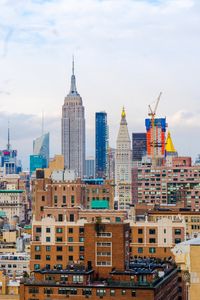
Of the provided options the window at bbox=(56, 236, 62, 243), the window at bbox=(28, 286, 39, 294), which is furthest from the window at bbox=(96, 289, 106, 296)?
the window at bbox=(56, 236, 62, 243)

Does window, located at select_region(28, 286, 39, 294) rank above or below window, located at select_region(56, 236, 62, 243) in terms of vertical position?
below

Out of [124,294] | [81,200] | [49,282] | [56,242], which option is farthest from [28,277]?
[81,200]

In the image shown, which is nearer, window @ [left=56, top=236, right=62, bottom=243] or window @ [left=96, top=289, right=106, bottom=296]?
Result: window @ [left=96, top=289, right=106, bottom=296]

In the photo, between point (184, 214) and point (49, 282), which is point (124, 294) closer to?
point (49, 282)

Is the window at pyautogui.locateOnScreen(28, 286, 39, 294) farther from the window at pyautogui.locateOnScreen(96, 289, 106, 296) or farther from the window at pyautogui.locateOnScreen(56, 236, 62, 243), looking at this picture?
the window at pyautogui.locateOnScreen(56, 236, 62, 243)

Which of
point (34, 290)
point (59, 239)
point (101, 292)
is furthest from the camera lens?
point (59, 239)

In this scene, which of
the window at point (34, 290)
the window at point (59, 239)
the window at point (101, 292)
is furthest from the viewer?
the window at point (59, 239)

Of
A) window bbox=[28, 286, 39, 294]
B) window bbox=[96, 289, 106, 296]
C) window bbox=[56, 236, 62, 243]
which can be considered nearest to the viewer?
window bbox=[96, 289, 106, 296]

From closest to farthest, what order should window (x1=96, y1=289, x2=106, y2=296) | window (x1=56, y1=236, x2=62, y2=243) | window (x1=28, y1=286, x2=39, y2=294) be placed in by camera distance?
window (x1=96, y1=289, x2=106, y2=296), window (x1=28, y1=286, x2=39, y2=294), window (x1=56, y1=236, x2=62, y2=243)

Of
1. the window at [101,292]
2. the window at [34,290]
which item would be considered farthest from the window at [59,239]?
the window at [101,292]

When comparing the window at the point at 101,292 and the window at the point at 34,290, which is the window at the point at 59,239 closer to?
the window at the point at 34,290

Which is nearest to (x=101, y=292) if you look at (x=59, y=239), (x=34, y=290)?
(x=34, y=290)

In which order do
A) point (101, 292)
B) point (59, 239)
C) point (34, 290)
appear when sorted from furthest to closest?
point (59, 239) → point (34, 290) → point (101, 292)

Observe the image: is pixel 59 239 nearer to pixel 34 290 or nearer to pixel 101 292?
pixel 34 290
